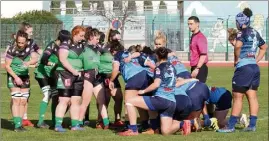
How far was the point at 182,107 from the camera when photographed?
1136cm

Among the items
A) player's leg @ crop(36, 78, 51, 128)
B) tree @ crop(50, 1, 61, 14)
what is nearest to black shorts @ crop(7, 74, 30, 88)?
player's leg @ crop(36, 78, 51, 128)

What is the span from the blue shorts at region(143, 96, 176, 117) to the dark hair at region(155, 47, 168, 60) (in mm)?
660

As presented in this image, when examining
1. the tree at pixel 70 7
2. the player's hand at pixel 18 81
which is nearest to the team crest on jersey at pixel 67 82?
the player's hand at pixel 18 81

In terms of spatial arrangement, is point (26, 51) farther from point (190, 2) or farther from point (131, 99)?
point (190, 2)

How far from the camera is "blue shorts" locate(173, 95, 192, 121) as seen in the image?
11352mm

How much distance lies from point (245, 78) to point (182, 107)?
1200 mm

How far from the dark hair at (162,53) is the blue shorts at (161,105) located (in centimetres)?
66

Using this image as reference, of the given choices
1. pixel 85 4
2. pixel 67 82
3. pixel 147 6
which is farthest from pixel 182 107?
pixel 147 6

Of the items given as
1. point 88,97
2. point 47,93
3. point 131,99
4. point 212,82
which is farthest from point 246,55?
point 212,82

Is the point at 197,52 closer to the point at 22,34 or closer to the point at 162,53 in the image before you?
the point at 162,53

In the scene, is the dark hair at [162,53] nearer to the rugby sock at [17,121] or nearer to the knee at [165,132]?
the knee at [165,132]

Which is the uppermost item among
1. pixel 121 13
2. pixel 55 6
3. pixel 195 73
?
pixel 55 6

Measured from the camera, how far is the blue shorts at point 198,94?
38.1ft

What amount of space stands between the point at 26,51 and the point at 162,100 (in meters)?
2.71
